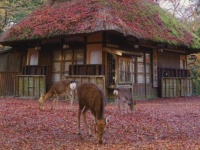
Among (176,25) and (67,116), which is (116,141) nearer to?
(67,116)

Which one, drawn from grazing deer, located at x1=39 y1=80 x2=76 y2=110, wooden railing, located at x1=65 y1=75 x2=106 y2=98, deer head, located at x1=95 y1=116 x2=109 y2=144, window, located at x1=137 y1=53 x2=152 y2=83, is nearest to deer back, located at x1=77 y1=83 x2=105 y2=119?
deer head, located at x1=95 y1=116 x2=109 y2=144

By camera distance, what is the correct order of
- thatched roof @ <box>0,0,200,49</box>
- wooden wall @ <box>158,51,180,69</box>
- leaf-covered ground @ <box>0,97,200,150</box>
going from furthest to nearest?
wooden wall @ <box>158,51,180,69</box> < thatched roof @ <box>0,0,200,49</box> < leaf-covered ground @ <box>0,97,200,150</box>

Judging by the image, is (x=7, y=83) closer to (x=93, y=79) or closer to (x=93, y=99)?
(x=93, y=79)

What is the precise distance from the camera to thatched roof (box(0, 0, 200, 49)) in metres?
12.5

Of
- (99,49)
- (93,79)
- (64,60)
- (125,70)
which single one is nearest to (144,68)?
(125,70)

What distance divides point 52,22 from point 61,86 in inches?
198

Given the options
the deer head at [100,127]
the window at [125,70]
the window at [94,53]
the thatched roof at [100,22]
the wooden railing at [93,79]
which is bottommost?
the deer head at [100,127]

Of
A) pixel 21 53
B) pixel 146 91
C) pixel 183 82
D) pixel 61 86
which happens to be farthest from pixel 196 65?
pixel 61 86

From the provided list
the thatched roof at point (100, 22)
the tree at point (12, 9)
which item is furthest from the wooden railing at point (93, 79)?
the tree at point (12, 9)

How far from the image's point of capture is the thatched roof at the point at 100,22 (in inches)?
493

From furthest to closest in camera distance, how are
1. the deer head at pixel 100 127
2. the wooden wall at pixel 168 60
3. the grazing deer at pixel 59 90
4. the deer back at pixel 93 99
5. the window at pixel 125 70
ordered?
the wooden wall at pixel 168 60, the window at pixel 125 70, the grazing deer at pixel 59 90, the deer back at pixel 93 99, the deer head at pixel 100 127

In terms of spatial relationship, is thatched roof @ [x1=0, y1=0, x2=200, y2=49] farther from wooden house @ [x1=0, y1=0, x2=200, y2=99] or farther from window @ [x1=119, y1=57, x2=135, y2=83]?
window @ [x1=119, y1=57, x2=135, y2=83]

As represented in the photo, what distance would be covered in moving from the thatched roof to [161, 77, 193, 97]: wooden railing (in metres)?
2.23

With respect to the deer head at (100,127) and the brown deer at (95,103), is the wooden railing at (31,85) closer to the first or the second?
the brown deer at (95,103)
